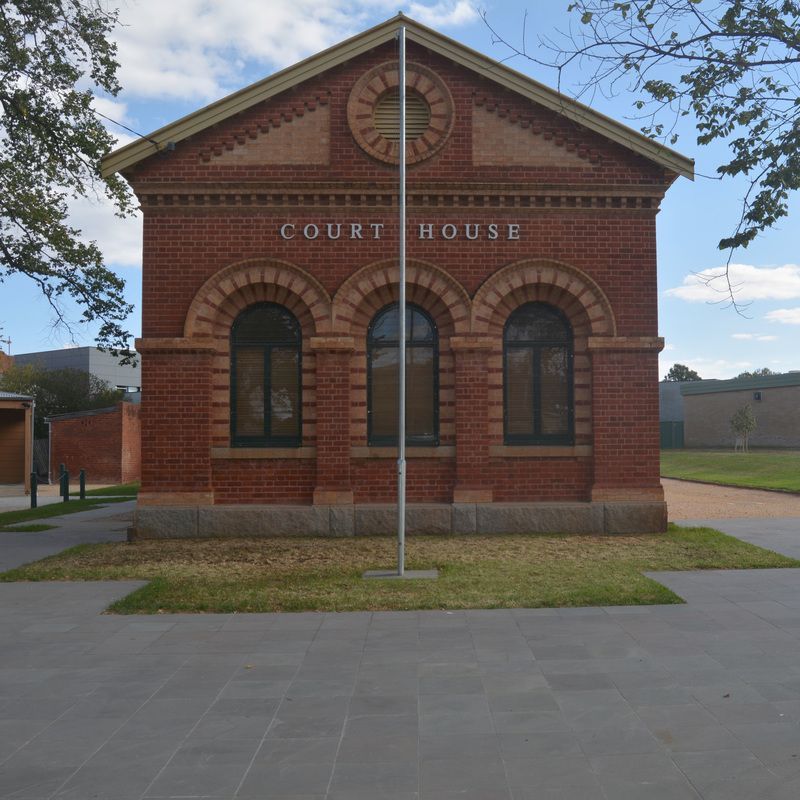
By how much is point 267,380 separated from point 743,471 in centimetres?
2949

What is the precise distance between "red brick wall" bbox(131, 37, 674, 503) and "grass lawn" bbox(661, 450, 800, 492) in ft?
52.3

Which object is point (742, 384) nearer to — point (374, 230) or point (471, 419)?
point (471, 419)

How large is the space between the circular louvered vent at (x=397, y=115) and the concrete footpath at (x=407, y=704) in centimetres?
978

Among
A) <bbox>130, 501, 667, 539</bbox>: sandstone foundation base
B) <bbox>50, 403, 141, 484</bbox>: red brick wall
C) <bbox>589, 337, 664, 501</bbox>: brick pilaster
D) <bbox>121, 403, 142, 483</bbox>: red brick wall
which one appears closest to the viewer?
<bbox>130, 501, 667, 539</bbox>: sandstone foundation base

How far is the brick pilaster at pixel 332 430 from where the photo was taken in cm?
1454

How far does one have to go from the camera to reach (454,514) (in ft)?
47.5

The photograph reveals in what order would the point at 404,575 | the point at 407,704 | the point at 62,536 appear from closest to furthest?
the point at 407,704 → the point at 404,575 → the point at 62,536

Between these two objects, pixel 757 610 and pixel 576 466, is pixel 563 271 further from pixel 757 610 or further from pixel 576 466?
pixel 757 610

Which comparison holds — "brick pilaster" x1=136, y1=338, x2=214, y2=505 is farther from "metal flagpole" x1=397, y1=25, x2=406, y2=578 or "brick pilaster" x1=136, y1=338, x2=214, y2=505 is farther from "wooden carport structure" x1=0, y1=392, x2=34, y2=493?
"wooden carport structure" x1=0, y1=392, x2=34, y2=493

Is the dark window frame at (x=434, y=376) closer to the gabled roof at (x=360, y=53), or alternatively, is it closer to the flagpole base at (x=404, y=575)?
the flagpole base at (x=404, y=575)

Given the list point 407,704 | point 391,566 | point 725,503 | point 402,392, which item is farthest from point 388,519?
point 725,503

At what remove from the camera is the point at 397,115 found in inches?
590

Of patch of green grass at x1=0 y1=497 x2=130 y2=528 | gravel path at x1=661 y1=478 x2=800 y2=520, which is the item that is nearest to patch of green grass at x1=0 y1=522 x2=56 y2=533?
patch of green grass at x1=0 y1=497 x2=130 y2=528

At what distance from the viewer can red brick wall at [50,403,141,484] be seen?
39656mm
